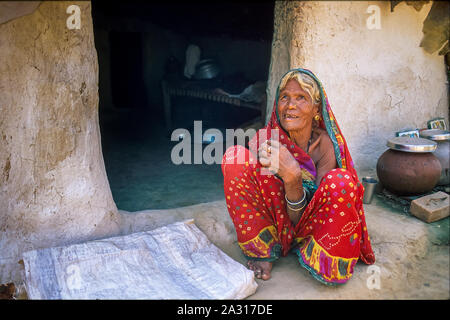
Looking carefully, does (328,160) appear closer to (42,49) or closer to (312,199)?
(312,199)

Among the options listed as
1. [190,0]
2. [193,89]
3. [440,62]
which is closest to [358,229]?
[440,62]

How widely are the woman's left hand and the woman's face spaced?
279 mm

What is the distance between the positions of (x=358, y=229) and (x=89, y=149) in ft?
5.30

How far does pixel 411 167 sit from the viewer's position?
2959 mm

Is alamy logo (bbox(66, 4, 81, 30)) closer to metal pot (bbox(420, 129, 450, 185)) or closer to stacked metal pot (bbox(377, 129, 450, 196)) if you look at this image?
stacked metal pot (bbox(377, 129, 450, 196))

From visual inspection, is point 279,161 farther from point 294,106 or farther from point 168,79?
point 168,79

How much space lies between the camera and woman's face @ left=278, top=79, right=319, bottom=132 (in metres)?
2.22

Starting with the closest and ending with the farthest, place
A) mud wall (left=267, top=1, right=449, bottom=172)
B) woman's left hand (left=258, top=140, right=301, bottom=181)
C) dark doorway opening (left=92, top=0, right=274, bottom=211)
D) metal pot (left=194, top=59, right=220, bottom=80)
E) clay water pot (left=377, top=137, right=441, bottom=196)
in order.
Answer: woman's left hand (left=258, top=140, right=301, bottom=181) < clay water pot (left=377, top=137, right=441, bottom=196) < mud wall (left=267, top=1, right=449, bottom=172) < dark doorway opening (left=92, top=0, right=274, bottom=211) < metal pot (left=194, top=59, right=220, bottom=80)

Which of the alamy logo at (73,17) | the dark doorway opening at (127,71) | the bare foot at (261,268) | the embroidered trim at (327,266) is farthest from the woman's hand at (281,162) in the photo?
the dark doorway opening at (127,71)

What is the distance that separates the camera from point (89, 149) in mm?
2436

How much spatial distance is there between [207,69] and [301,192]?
13.3 feet

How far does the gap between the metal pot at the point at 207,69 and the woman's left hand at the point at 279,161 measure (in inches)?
157

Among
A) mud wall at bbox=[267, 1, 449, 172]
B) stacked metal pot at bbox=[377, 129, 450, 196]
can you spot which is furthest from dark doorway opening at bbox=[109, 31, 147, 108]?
stacked metal pot at bbox=[377, 129, 450, 196]

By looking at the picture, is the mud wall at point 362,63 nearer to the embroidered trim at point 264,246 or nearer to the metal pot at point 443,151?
the metal pot at point 443,151
